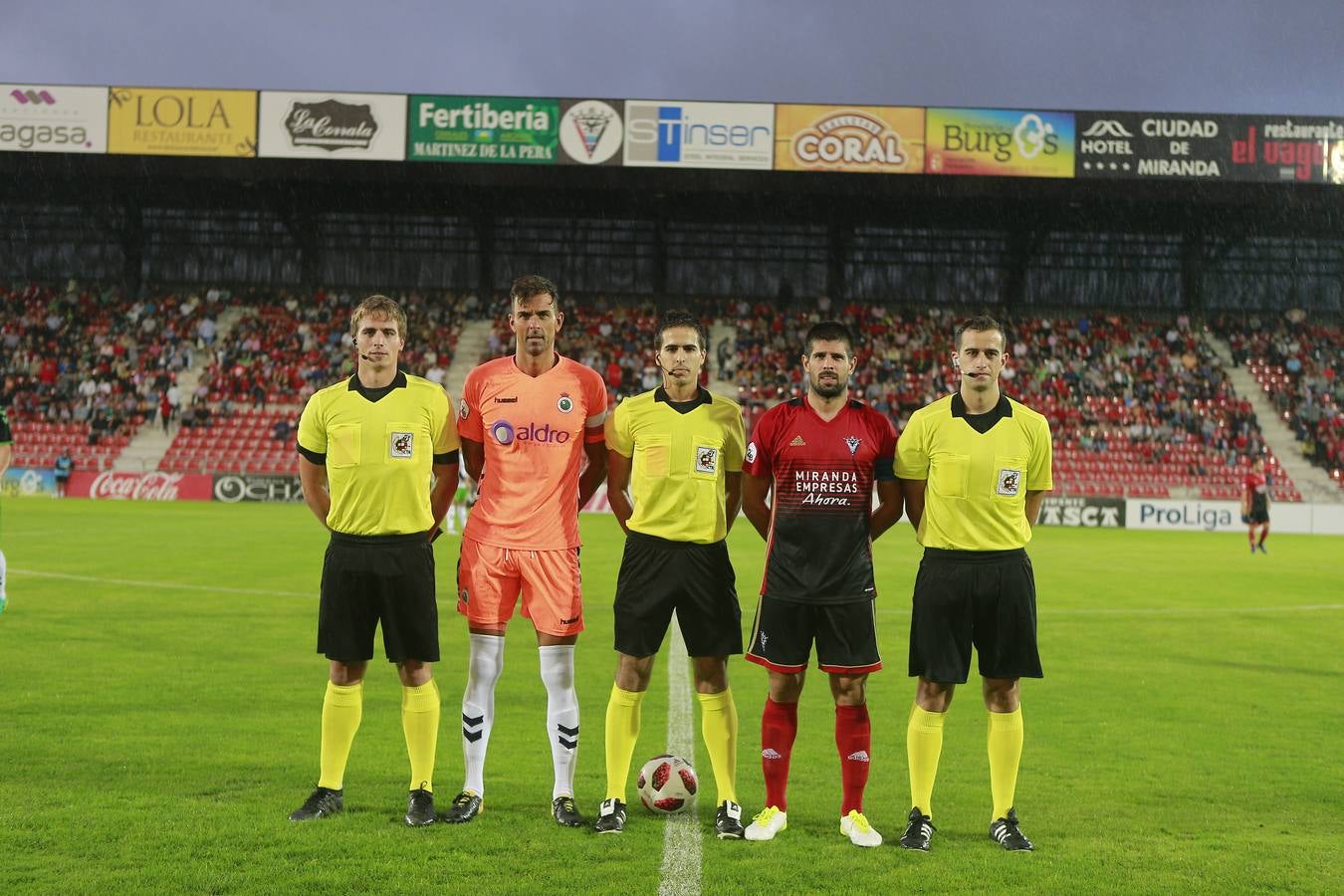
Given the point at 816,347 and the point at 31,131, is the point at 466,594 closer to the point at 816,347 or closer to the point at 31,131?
the point at 816,347

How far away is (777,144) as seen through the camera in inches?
1278

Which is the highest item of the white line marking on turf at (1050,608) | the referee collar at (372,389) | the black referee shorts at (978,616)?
the referee collar at (372,389)

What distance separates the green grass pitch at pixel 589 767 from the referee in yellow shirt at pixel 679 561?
437mm

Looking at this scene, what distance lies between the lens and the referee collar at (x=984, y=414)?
528 cm

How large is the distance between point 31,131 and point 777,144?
20613mm

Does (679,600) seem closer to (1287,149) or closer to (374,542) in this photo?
(374,542)

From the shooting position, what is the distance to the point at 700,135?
32438 millimetres

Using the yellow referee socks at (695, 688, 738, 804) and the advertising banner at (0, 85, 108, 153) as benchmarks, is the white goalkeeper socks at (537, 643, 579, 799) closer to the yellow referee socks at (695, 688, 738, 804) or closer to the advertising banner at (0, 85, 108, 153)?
the yellow referee socks at (695, 688, 738, 804)

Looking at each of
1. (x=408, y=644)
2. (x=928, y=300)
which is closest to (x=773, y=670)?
(x=408, y=644)

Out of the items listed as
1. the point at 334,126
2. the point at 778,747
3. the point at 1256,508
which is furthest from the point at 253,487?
the point at 778,747

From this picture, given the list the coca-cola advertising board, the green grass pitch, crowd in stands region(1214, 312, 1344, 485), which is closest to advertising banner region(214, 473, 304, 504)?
the coca-cola advertising board

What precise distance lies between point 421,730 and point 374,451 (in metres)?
1.27

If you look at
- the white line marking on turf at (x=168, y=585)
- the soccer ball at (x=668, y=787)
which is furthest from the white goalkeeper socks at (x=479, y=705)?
the white line marking on turf at (x=168, y=585)

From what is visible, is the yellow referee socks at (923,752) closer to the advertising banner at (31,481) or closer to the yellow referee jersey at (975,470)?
the yellow referee jersey at (975,470)
